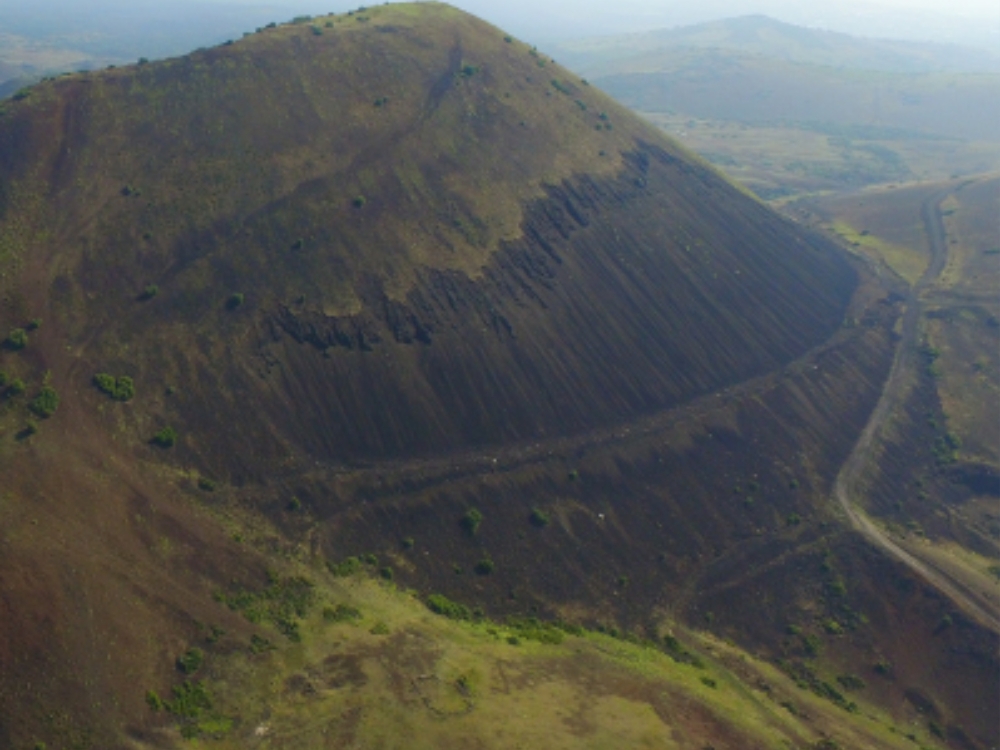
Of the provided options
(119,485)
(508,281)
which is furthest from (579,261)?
(119,485)

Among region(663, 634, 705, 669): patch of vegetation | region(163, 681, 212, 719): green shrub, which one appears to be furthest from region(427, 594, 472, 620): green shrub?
region(163, 681, 212, 719): green shrub

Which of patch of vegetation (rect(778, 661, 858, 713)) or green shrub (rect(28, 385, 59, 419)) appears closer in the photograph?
green shrub (rect(28, 385, 59, 419))

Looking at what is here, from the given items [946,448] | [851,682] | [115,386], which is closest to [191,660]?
[115,386]

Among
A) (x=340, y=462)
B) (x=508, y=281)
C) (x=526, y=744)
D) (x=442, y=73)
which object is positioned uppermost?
(x=442, y=73)

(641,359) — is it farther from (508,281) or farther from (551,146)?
(551,146)

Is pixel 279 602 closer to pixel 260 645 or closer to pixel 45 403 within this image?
pixel 260 645

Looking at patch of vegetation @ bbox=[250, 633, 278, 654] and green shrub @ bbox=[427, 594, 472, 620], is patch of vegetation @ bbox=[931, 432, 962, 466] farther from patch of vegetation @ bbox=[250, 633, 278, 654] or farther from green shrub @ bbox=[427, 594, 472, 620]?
patch of vegetation @ bbox=[250, 633, 278, 654]
